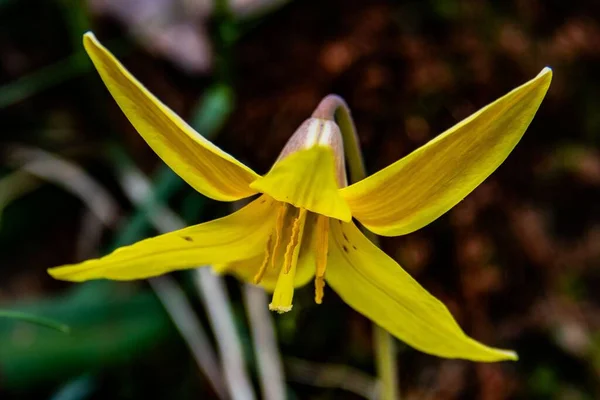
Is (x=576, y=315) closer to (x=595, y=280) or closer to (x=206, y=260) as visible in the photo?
(x=595, y=280)

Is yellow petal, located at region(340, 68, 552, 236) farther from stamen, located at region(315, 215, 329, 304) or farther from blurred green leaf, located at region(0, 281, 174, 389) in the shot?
blurred green leaf, located at region(0, 281, 174, 389)

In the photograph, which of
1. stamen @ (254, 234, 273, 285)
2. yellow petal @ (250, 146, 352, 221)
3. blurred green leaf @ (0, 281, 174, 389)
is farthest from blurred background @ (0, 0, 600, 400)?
yellow petal @ (250, 146, 352, 221)

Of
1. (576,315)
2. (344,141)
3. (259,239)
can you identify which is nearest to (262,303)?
(259,239)

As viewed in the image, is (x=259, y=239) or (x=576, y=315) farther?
(x=576, y=315)

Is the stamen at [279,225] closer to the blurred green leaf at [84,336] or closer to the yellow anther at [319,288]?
the yellow anther at [319,288]

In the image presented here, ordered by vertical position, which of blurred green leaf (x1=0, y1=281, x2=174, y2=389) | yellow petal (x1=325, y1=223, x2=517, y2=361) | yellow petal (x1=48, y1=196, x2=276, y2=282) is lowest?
yellow petal (x1=325, y1=223, x2=517, y2=361)

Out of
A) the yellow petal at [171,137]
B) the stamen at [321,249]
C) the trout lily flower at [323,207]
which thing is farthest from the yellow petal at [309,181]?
the stamen at [321,249]

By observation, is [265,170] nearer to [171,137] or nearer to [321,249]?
[321,249]

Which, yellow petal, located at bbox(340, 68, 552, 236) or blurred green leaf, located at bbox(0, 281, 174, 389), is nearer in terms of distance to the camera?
yellow petal, located at bbox(340, 68, 552, 236)
